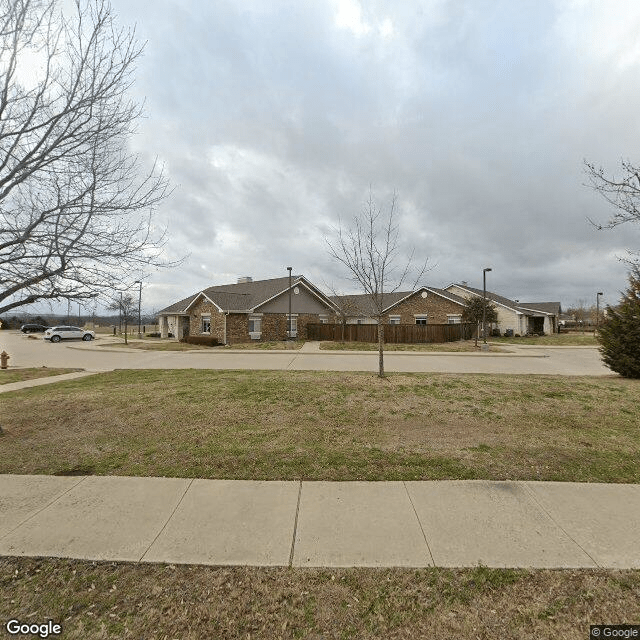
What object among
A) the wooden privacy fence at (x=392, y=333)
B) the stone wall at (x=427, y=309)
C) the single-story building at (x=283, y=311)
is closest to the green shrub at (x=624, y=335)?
the single-story building at (x=283, y=311)

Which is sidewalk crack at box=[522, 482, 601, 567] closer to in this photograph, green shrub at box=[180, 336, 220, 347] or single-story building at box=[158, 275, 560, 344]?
single-story building at box=[158, 275, 560, 344]

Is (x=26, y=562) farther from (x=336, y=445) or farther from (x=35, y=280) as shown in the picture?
(x=35, y=280)

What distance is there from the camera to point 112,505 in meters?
3.70

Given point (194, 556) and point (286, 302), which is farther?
point (286, 302)

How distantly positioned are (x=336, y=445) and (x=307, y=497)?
152 cm

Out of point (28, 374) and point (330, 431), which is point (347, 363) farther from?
point (28, 374)

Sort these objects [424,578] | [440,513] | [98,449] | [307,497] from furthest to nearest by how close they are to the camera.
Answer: [98,449], [307,497], [440,513], [424,578]

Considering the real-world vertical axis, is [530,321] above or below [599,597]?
above

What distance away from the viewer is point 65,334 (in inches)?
1508

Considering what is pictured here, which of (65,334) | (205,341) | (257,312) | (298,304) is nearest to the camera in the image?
(205,341)

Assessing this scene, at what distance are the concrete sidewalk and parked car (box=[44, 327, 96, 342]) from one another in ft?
135

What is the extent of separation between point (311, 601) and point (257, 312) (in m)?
28.3

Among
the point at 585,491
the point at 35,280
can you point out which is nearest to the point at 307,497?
the point at 585,491

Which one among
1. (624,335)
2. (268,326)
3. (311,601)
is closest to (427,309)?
(268,326)
